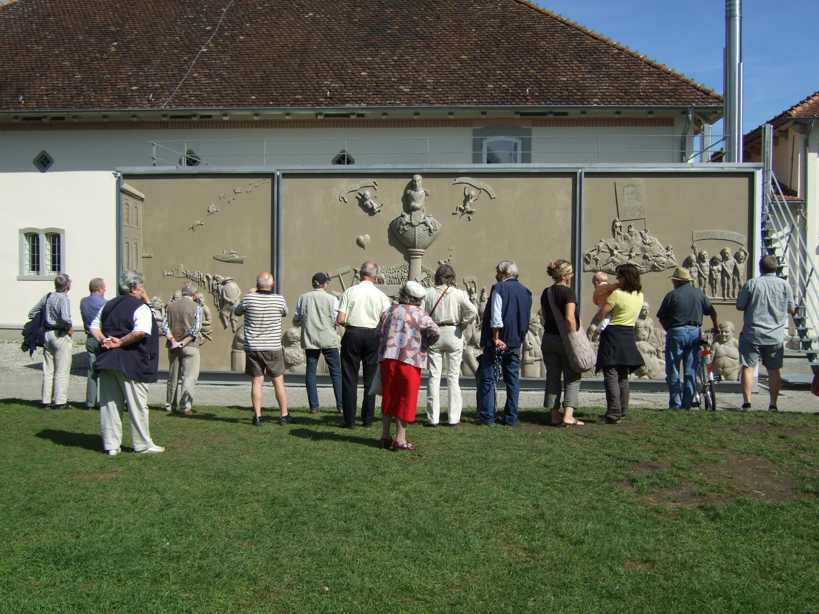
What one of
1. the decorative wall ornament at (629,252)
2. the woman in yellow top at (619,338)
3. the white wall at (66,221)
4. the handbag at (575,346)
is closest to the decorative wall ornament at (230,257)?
the decorative wall ornament at (629,252)

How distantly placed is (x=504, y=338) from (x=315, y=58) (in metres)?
17.2

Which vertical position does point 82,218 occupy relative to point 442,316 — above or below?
above

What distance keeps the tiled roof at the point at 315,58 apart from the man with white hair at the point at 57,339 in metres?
12.7

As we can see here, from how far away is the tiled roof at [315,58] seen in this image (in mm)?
22688

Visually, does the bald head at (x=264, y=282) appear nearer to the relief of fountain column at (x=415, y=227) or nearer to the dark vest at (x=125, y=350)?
the dark vest at (x=125, y=350)

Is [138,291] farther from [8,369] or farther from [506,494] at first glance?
[8,369]

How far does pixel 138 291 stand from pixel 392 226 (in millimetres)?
6376

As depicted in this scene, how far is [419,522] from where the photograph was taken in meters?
6.10

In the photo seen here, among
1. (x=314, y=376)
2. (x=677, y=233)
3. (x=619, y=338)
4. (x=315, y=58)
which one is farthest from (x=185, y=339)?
(x=315, y=58)

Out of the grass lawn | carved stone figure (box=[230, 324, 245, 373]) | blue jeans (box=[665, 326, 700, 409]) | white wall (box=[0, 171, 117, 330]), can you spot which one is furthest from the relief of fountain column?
white wall (box=[0, 171, 117, 330])

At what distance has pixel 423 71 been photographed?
77.5 ft

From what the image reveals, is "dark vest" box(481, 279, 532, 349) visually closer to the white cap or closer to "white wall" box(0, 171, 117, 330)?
the white cap

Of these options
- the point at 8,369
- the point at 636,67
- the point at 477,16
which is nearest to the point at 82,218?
the point at 8,369

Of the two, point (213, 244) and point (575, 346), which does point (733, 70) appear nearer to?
point (575, 346)
